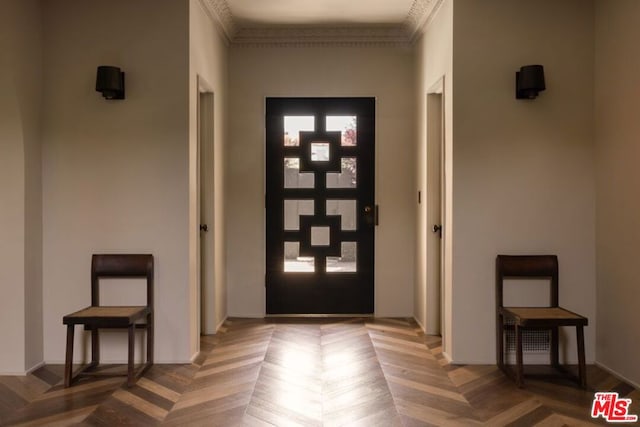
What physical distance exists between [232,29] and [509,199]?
2.92 m

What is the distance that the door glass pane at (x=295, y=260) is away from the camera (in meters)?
5.36

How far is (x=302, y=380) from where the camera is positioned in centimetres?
353

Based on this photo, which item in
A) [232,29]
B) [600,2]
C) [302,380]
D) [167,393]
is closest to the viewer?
[167,393]

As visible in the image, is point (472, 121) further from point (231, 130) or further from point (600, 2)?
point (231, 130)

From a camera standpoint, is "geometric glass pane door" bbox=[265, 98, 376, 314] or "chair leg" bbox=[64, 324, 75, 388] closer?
"chair leg" bbox=[64, 324, 75, 388]

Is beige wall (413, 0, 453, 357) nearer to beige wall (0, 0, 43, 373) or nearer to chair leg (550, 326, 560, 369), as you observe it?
chair leg (550, 326, 560, 369)

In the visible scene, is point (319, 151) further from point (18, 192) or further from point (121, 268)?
point (18, 192)

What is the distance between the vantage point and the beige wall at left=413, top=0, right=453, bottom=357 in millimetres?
3922

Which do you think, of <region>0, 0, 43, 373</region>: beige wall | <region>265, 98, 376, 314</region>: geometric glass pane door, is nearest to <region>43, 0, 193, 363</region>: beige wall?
<region>0, 0, 43, 373</region>: beige wall

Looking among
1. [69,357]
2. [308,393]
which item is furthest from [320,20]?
[69,357]

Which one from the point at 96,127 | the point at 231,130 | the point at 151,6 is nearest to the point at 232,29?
the point at 231,130

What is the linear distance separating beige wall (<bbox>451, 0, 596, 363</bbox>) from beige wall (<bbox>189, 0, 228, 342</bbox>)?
6.04ft

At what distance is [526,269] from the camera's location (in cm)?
375

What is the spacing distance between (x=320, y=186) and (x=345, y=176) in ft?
0.86
